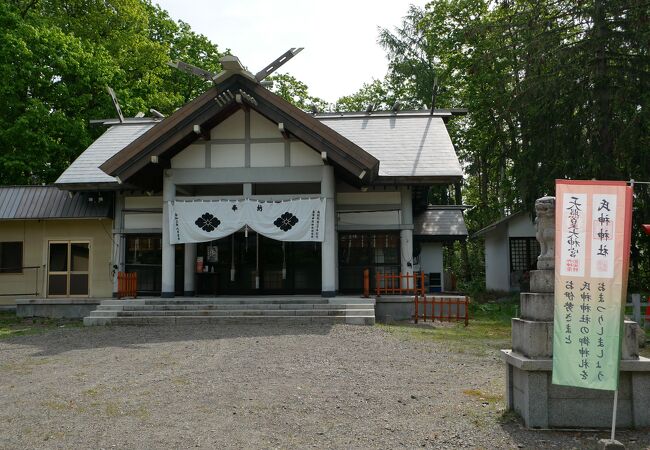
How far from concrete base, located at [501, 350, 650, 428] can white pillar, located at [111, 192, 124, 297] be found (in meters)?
14.1

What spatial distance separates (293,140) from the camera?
15.5 m

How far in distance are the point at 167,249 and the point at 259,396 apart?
30.6 feet

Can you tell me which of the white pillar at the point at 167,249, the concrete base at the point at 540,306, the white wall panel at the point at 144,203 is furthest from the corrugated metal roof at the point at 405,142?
the concrete base at the point at 540,306

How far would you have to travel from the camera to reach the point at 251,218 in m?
14.8

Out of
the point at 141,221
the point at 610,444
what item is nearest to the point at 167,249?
the point at 141,221

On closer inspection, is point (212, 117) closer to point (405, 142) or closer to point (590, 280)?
point (405, 142)

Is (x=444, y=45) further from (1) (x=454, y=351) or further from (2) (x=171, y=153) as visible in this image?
(1) (x=454, y=351)

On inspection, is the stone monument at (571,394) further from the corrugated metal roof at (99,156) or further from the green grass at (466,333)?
the corrugated metal roof at (99,156)

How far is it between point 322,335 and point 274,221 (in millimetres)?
4335

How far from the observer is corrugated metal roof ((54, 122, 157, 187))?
1708 centimetres

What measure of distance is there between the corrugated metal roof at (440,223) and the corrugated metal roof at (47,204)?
34.0ft

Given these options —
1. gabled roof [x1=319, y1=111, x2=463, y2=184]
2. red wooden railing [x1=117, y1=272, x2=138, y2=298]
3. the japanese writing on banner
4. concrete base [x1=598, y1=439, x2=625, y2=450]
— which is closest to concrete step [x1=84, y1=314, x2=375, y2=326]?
red wooden railing [x1=117, y1=272, x2=138, y2=298]

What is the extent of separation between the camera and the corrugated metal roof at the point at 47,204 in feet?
57.2

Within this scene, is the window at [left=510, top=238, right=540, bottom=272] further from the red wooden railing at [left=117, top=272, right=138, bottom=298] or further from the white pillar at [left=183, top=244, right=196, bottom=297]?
the red wooden railing at [left=117, top=272, right=138, bottom=298]
